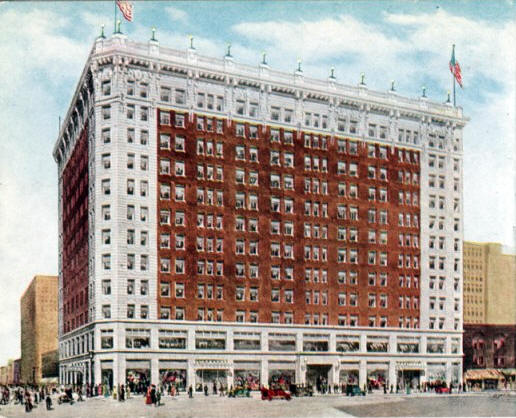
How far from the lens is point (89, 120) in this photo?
1742 inches

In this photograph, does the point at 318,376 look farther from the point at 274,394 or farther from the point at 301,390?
the point at 274,394

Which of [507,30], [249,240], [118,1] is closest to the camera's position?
[118,1]

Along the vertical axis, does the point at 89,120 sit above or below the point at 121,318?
above

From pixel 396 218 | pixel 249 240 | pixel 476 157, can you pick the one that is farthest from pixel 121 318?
pixel 476 157

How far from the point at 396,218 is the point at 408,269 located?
10.9 ft

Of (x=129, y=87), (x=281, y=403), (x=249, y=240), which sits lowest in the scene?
(x=281, y=403)

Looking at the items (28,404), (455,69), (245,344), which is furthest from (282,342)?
(455,69)

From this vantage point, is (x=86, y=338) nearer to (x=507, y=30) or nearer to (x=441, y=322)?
(x=441, y=322)

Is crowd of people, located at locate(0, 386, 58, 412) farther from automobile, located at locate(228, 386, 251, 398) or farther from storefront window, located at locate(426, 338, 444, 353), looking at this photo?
→ storefront window, located at locate(426, 338, 444, 353)

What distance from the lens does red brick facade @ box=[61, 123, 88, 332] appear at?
4391cm

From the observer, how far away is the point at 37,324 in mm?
44188

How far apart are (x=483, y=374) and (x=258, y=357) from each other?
1506 centimetres

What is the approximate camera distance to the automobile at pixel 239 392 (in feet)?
142

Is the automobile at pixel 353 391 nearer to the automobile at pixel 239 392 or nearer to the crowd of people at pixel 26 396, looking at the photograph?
the automobile at pixel 239 392
